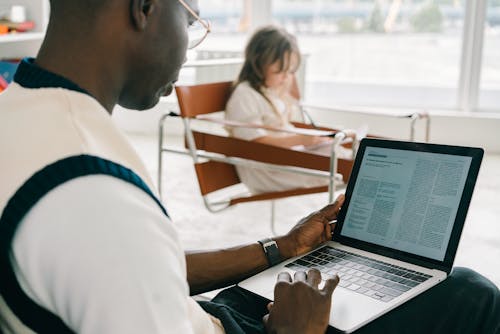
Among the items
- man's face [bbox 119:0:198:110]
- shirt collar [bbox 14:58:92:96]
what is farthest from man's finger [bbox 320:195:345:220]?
shirt collar [bbox 14:58:92:96]

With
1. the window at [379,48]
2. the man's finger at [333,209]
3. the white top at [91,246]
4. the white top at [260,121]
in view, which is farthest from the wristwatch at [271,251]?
the window at [379,48]

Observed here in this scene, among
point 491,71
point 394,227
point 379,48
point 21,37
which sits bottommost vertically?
point 491,71

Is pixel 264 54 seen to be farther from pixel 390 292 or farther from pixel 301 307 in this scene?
pixel 301 307

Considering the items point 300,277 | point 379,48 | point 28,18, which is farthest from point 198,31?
point 379,48

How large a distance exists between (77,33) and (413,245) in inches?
28.9

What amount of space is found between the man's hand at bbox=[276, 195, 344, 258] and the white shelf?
1.58m

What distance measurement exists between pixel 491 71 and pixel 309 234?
4.08 metres

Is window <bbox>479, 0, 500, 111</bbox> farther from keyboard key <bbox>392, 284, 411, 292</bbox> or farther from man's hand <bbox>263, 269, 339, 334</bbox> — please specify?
man's hand <bbox>263, 269, 339, 334</bbox>

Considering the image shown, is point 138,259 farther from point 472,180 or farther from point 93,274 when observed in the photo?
point 472,180

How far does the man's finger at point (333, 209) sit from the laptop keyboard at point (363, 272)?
7cm

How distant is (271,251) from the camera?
48.8 inches

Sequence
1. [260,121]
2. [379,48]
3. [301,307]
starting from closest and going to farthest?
1. [301,307]
2. [260,121]
3. [379,48]

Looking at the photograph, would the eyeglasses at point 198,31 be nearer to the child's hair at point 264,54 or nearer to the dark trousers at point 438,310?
the dark trousers at point 438,310

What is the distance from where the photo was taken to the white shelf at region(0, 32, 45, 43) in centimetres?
244
